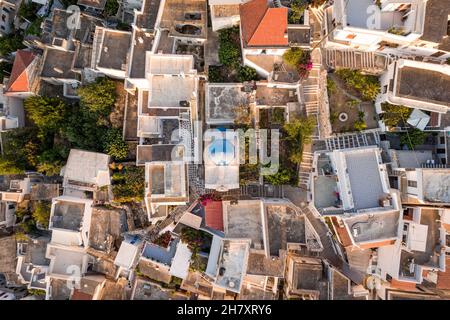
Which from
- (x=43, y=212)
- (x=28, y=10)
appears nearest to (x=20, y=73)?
(x=28, y=10)

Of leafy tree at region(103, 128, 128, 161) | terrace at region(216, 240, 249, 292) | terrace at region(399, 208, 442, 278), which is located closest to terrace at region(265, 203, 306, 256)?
terrace at region(216, 240, 249, 292)

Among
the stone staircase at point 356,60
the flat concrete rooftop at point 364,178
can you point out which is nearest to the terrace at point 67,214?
the flat concrete rooftop at point 364,178

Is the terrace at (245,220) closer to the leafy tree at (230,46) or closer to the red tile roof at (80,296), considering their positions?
the leafy tree at (230,46)

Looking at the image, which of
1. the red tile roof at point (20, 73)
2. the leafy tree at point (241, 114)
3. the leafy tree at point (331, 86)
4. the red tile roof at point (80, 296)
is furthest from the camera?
the red tile roof at point (20, 73)

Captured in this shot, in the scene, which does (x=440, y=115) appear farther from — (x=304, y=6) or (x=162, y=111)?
(x=162, y=111)

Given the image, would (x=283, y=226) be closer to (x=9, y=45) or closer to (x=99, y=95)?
(x=99, y=95)

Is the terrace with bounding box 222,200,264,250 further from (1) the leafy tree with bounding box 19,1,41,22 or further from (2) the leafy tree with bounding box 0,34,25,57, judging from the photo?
(1) the leafy tree with bounding box 19,1,41,22
